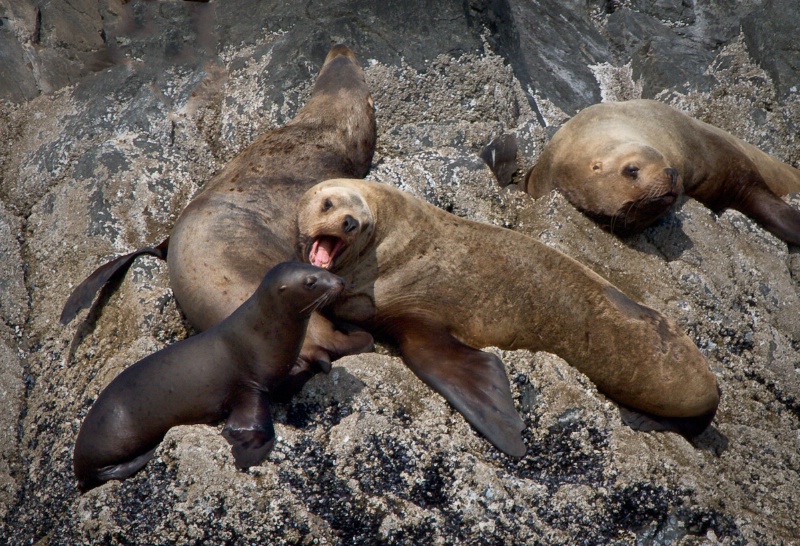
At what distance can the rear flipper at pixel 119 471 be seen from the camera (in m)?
4.71

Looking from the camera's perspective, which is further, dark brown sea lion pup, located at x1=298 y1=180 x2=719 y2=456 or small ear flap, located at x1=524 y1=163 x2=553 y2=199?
small ear flap, located at x1=524 y1=163 x2=553 y2=199

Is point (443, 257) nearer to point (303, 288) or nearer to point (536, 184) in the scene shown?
point (303, 288)

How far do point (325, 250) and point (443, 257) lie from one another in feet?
2.60

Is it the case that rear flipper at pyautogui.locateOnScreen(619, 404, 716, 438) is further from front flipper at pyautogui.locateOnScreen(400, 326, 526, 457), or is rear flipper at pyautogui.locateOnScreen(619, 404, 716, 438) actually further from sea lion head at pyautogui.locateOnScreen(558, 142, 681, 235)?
sea lion head at pyautogui.locateOnScreen(558, 142, 681, 235)

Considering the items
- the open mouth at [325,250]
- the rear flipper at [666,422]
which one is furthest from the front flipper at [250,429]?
the rear flipper at [666,422]

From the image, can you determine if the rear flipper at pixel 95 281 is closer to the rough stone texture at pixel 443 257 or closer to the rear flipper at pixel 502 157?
the rough stone texture at pixel 443 257

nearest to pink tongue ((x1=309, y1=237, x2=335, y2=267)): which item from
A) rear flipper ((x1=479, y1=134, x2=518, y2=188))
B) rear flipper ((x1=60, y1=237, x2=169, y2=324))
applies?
rear flipper ((x1=60, y1=237, x2=169, y2=324))

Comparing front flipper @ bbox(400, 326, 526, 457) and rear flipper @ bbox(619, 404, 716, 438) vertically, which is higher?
front flipper @ bbox(400, 326, 526, 457)

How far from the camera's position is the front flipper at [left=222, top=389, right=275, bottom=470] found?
4.43 meters

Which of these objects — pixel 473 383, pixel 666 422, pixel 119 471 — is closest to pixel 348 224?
pixel 473 383

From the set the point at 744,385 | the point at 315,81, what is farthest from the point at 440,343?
the point at 315,81

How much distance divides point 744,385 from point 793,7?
491 centimetres

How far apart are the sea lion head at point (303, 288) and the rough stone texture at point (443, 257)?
0.44 m

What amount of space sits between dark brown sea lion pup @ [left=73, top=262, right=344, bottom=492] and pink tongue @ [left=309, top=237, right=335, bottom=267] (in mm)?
901
